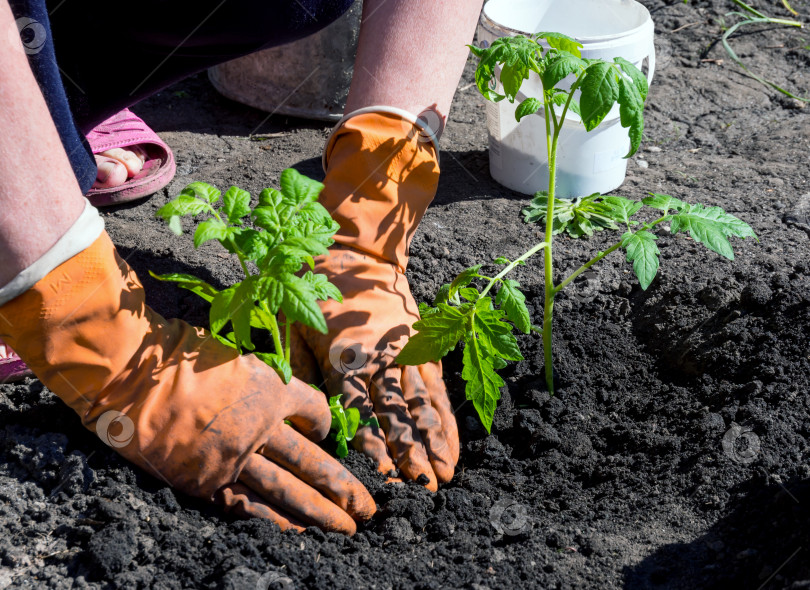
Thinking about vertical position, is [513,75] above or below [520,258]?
above

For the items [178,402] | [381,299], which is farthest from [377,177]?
[178,402]

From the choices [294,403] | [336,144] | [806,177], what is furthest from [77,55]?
[806,177]

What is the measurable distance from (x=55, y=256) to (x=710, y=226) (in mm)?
1388

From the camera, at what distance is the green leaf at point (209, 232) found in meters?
1.36

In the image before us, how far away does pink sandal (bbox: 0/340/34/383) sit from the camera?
77.2 inches

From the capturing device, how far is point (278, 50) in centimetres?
336

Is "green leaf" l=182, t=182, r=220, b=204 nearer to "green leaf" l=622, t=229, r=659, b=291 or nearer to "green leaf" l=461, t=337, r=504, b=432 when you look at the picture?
"green leaf" l=461, t=337, r=504, b=432

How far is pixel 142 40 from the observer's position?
2.20 m

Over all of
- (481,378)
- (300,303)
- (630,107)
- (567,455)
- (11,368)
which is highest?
(630,107)

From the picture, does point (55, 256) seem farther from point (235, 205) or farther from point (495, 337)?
point (495, 337)

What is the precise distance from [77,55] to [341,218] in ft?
3.12

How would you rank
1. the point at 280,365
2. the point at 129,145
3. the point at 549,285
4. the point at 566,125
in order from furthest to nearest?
the point at 129,145 → the point at 566,125 → the point at 549,285 → the point at 280,365

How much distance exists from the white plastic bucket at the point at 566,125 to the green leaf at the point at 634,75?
100cm

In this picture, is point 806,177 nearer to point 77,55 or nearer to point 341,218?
point 341,218
